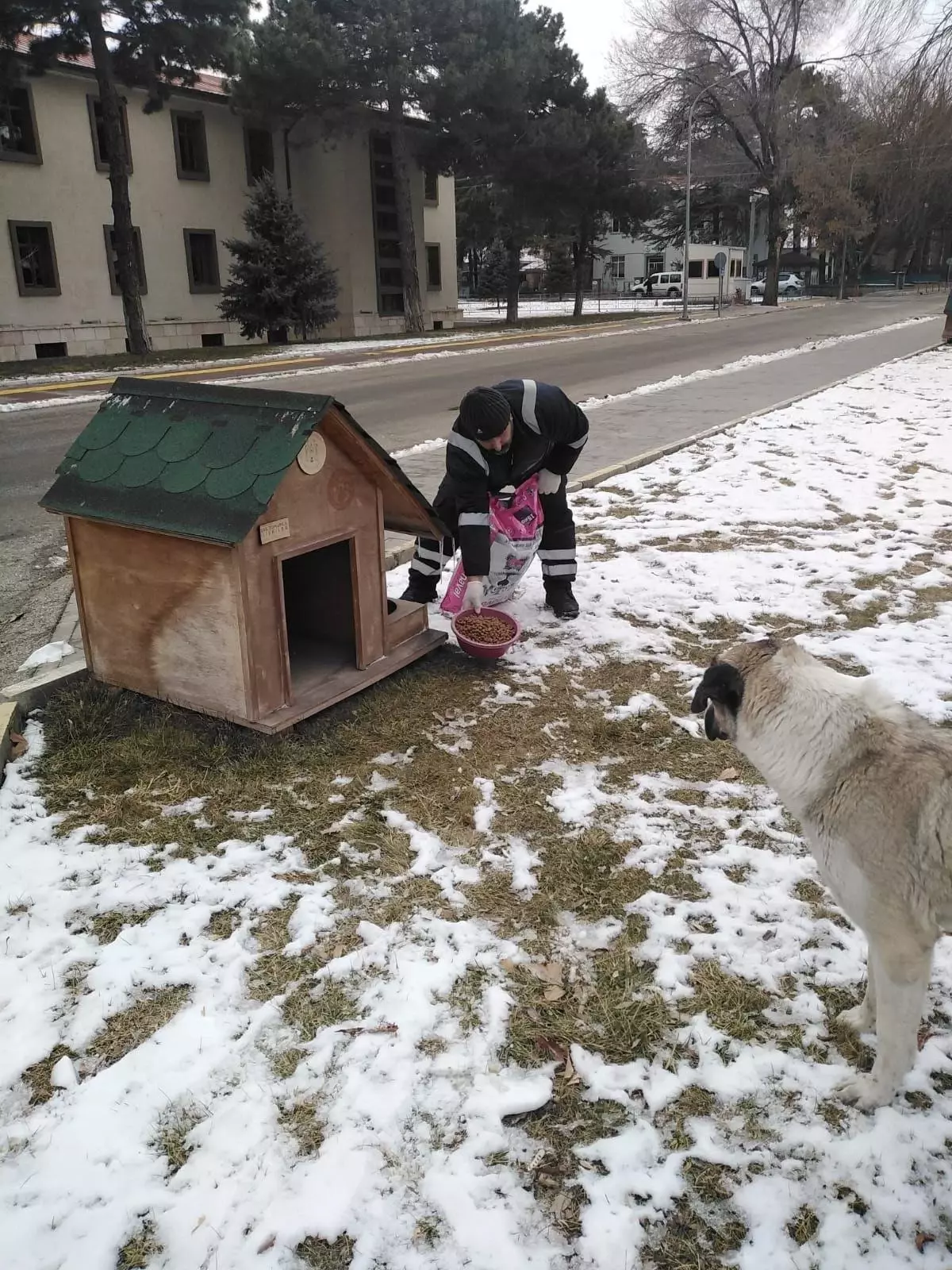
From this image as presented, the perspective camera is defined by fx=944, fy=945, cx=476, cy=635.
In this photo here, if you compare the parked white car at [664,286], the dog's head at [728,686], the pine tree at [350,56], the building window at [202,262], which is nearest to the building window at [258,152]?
the building window at [202,262]

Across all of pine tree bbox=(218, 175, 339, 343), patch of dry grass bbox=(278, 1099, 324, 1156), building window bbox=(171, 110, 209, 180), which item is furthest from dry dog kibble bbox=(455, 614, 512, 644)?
building window bbox=(171, 110, 209, 180)

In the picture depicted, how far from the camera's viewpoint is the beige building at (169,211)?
86.7 ft

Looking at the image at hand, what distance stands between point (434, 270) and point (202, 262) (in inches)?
398

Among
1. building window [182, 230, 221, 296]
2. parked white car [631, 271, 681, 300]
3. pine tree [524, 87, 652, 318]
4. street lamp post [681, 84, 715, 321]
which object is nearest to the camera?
building window [182, 230, 221, 296]

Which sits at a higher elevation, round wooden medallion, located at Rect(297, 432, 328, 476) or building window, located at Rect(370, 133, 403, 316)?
building window, located at Rect(370, 133, 403, 316)

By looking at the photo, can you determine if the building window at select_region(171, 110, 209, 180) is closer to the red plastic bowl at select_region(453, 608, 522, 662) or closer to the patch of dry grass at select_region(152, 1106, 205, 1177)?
the red plastic bowl at select_region(453, 608, 522, 662)

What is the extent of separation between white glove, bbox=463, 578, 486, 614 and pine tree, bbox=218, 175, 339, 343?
2366 cm

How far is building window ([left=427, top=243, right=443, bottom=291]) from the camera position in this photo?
37531 mm

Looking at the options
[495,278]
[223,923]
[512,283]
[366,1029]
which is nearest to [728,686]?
[366,1029]

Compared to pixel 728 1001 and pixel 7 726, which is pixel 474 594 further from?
pixel 728 1001

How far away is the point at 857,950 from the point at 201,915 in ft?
6.47

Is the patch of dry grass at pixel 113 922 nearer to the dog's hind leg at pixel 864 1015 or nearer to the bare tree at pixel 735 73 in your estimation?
the dog's hind leg at pixel 864 1015

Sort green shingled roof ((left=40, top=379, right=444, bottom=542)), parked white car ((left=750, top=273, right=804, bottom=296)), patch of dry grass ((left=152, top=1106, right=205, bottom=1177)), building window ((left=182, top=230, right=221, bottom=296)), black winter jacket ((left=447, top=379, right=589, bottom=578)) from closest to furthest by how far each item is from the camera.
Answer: patch of dry grass ((left=152, top=1106, right=205, bottom=1177))
green shingled roof ((left=40, top=379, right=444, bottom=542))
black winter jacket ((left=447, top=379, right=589, bottom=578))
building window ((left=182, top=230, right=221, bottom=296))
parked white car ((left=750, top=273, right=804, bottom=296))

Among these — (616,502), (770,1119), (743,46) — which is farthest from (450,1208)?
(743,46)
